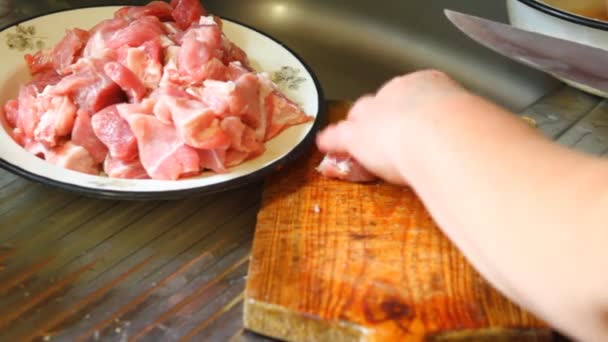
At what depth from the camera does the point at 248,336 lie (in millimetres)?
604

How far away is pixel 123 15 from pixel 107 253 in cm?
34

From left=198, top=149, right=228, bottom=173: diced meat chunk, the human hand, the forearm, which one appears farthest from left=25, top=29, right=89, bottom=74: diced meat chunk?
the forearm

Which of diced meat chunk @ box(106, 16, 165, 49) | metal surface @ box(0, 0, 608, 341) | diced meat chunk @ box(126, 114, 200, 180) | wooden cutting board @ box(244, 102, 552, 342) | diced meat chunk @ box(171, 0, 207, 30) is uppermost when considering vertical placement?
diced meat chunk @ box(106, 16, 165, 49)

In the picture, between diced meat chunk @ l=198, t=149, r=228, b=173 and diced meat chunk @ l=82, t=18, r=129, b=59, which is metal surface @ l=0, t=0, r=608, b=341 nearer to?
diced meat chunk @ l=198, t=149, r=228, b=173

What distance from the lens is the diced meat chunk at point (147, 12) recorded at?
2.78ft

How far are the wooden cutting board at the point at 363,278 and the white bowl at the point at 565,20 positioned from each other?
1.06 ft

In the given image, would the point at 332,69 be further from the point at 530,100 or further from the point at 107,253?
the point at 107,253

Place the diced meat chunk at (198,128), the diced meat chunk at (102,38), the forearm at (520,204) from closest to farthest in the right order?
the forearm at (520,204)
the diced meat chunk at (198,128)
the diced meat chunk at (102,38)

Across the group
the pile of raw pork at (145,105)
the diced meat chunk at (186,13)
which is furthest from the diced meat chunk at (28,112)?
the diced meat chunk at (186,13)

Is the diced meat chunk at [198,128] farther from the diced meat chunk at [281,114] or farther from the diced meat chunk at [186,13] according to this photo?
the diced meat chunk at [186,13]

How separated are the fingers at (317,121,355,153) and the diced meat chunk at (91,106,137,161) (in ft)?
0.63

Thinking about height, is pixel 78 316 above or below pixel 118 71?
below

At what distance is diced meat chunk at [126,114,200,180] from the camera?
0.68m

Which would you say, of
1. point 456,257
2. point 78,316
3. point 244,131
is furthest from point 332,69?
point 78,316
